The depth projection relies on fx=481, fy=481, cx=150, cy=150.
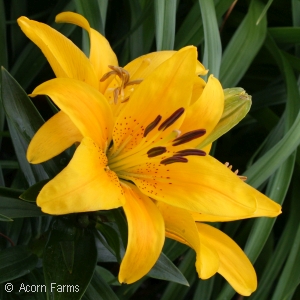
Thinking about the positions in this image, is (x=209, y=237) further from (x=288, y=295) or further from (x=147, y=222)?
(x=288, y=295)

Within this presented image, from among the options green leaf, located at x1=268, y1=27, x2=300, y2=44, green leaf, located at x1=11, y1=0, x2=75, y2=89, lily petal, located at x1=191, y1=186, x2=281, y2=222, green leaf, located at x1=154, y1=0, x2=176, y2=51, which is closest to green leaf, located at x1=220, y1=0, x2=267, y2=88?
green leaf, located at x1=268, y1=27, x2=300, y2=44

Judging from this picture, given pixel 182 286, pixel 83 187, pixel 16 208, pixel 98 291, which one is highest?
pixel 83 187

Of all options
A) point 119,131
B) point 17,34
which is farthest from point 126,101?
point 17,34

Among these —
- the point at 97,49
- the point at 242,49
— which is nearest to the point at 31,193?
the point at 97,49

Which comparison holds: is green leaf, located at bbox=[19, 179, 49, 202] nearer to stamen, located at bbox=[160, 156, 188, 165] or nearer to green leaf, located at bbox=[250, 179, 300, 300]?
stamen, located at bbox=[160, 156, 188, 165]

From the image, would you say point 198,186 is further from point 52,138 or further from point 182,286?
point 182,286

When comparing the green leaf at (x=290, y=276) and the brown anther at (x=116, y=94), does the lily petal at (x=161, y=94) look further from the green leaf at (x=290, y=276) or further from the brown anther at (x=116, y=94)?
the green leaf at (x=290, y=276)

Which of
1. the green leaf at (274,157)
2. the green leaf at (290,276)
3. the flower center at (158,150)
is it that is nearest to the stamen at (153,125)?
the flower center at (158,150)
